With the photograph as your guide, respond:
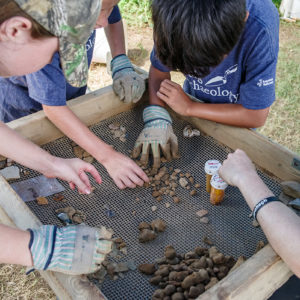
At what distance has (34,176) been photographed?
1572 millimetres

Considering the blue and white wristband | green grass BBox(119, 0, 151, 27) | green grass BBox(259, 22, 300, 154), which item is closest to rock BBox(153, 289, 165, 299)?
the blue and white wristband

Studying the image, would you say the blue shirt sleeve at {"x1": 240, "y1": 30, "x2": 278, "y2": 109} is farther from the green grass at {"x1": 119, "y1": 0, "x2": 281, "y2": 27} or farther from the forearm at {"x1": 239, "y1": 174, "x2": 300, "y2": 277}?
the green grass at {"x1": 119, "y1": 0, "x2": 281, "y2": 27}

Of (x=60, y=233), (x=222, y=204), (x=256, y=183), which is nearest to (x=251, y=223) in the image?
(x=222, y=204)

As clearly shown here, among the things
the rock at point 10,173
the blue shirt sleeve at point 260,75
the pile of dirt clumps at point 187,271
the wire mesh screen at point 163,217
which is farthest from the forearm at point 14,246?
the blue shirt sleeve at point 260,75

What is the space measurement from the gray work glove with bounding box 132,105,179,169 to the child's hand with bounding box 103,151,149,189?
115 mm

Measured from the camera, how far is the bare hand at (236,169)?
1.27 m

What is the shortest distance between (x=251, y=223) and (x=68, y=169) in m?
0.72

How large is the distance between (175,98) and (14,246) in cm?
103

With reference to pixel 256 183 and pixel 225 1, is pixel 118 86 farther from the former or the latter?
pixel 256 183

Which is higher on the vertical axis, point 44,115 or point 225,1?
point 225,1

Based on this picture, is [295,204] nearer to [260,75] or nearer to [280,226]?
[280,226]

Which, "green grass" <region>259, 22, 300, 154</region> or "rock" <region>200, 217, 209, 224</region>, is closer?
"rock" <region>200, 217, 209, 224</region>

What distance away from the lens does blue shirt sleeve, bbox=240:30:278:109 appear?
1474mm

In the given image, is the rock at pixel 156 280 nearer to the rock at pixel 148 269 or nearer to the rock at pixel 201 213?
the rock at pixel 148 269
